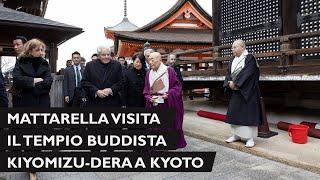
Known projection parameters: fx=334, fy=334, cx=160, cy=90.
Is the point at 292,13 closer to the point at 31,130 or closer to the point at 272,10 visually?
the point at 272,10

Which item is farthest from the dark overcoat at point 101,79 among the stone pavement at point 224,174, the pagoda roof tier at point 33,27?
the pagoda roof tier at point 33,27

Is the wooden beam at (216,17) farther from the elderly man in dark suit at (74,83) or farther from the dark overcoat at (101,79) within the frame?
the dark overcoat at (101,79)

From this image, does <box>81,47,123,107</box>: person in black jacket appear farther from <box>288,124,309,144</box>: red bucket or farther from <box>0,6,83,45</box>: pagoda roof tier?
<box>0,6,83,45</box>: pagoda roof tier

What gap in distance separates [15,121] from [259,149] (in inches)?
148

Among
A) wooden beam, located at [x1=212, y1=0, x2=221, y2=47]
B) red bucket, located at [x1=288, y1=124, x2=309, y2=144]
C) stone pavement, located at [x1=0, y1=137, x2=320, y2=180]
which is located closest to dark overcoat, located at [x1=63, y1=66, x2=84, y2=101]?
stone pavement, located at [x1=0, y1=137, x2=320, y2=180]

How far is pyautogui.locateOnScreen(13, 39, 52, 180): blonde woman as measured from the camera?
4.04 meters

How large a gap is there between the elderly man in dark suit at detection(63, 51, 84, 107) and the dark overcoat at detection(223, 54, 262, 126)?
3063mm

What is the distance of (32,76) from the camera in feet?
13.5

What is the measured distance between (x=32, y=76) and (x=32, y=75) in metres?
0.01

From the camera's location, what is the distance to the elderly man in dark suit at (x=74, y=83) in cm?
670

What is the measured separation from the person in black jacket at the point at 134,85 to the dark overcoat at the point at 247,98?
5.26 ft

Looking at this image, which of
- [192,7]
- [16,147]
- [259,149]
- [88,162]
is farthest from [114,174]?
[192,7]

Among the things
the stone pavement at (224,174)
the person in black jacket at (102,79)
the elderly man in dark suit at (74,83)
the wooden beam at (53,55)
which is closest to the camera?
the stone pavement at (224,174)

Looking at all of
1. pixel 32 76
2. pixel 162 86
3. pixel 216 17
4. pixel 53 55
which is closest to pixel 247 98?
pixel 162 86
